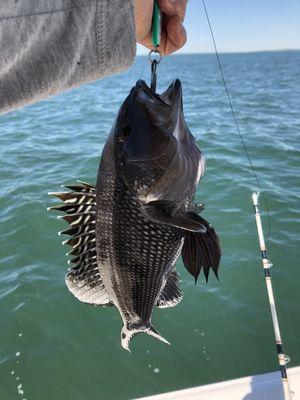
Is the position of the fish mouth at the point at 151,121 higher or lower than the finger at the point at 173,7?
lower

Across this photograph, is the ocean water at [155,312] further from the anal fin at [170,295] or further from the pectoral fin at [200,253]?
the pectoral fin at [200,253]

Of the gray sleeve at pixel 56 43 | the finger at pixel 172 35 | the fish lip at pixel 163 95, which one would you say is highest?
the finger at pixel 172 35

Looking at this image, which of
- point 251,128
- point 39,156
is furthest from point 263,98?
point 39,156

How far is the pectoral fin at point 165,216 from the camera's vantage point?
1.63 metres

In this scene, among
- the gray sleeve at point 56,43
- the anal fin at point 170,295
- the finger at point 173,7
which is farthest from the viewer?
the anal fin at point 170,295

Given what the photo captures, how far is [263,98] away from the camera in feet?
66.8

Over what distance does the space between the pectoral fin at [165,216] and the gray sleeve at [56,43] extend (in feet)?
2.45

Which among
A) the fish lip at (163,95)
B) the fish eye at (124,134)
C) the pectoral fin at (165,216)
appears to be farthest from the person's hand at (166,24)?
the pectoral fin at (165,216)

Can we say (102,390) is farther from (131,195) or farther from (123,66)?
(123,66)

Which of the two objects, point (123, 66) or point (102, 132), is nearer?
point (123, 66)

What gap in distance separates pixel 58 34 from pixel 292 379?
3.28 meters

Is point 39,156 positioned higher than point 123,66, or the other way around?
point 123,66

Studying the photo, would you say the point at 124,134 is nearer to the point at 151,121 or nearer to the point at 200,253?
the point at 151,121

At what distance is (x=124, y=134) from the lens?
1.71m
